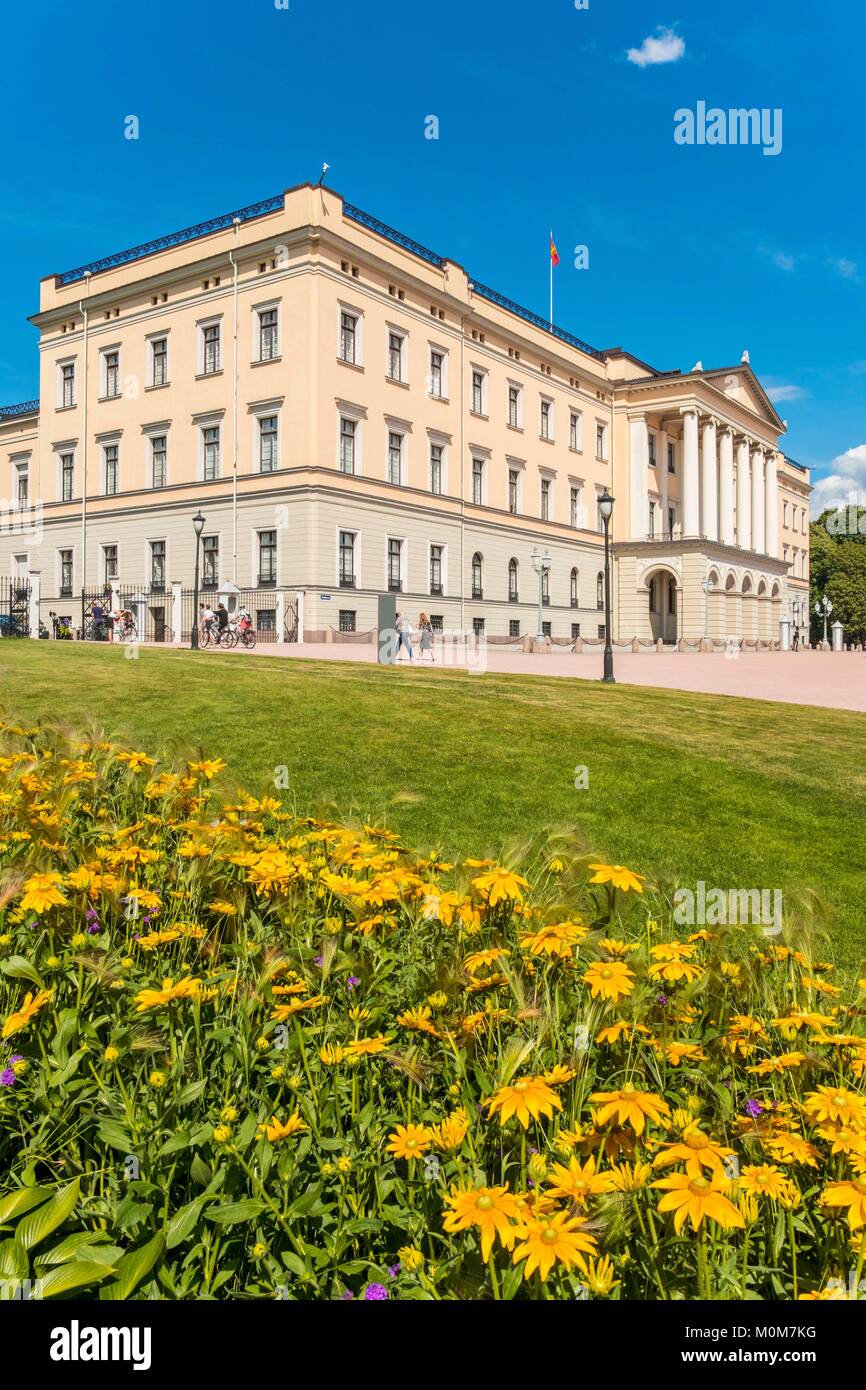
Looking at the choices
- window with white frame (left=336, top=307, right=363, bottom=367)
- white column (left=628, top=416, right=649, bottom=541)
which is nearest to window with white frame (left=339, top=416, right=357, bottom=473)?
window with white frame (left=336, top=307, right=363, bottom=367)

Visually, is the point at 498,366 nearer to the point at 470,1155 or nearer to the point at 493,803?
the point at 493,803

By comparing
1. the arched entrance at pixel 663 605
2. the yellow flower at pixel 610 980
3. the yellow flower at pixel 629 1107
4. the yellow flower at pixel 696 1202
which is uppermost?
the arched entrance at pixel 663 605

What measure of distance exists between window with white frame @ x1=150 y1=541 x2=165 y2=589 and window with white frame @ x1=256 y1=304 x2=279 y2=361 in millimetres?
10711

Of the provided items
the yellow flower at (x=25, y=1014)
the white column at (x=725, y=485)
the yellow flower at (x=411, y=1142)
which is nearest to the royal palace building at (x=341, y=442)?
the white column at (x=725, y=485)

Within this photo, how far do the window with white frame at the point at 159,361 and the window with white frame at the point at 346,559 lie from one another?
13079 mm

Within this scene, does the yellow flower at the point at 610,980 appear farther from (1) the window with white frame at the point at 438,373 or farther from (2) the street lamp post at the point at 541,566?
(2) the street lamp post at the point at 541,566

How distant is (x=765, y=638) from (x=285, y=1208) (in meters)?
76.6

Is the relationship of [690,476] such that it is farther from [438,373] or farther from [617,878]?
[617,878]

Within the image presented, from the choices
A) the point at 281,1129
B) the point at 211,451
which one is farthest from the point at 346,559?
the point at 281,1129

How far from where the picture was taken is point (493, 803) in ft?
26.6

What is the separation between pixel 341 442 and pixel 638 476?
29145 millimetres

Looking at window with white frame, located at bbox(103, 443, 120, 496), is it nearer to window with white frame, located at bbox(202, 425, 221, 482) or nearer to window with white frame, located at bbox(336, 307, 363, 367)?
window with white frame, located at bbox(202, 425, 221, 482)

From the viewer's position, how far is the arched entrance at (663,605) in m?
65.9
